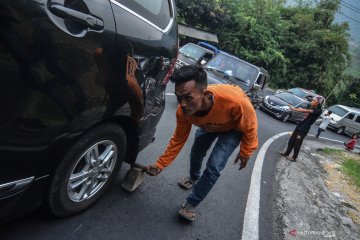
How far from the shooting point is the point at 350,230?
4.89 metres

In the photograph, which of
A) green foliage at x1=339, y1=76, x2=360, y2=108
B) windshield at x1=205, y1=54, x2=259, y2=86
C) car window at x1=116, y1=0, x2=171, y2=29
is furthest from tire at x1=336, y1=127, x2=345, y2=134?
car window at x1=116, y1=0, x2=171, y2=29

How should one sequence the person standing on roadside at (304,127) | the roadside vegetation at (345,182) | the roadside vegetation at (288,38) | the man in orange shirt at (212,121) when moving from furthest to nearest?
the roadside vegetation at (288,38) < the person standing on roadside at (304,127) < the roadside vegetation at (345,182) < the man in orange shirt at (212,121)

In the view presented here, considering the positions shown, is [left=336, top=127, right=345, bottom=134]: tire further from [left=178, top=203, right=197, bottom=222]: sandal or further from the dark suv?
Answer: the dark suv

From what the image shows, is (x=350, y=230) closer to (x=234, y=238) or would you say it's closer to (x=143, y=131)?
(x=234, y=238)

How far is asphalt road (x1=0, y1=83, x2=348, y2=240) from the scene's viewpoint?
2.91 m

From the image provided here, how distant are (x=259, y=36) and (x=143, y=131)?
27231mm

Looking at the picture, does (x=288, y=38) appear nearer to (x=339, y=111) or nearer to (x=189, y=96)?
(x=339, y=111)

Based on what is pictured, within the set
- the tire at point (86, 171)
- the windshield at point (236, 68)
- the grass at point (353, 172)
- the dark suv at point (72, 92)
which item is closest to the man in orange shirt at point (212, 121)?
the dark suv at point (72, 92)

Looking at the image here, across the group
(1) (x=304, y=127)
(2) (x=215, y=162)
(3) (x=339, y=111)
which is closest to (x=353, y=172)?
(1) (x=304, y=127)

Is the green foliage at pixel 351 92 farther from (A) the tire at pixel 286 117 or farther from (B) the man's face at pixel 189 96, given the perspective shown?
(B) the man's face at pixel 189 96

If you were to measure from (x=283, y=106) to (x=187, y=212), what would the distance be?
45.6 feet

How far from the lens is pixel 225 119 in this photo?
11.2 ft

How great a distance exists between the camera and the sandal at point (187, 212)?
3.60 metres

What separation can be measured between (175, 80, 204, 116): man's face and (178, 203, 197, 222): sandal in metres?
1.10
